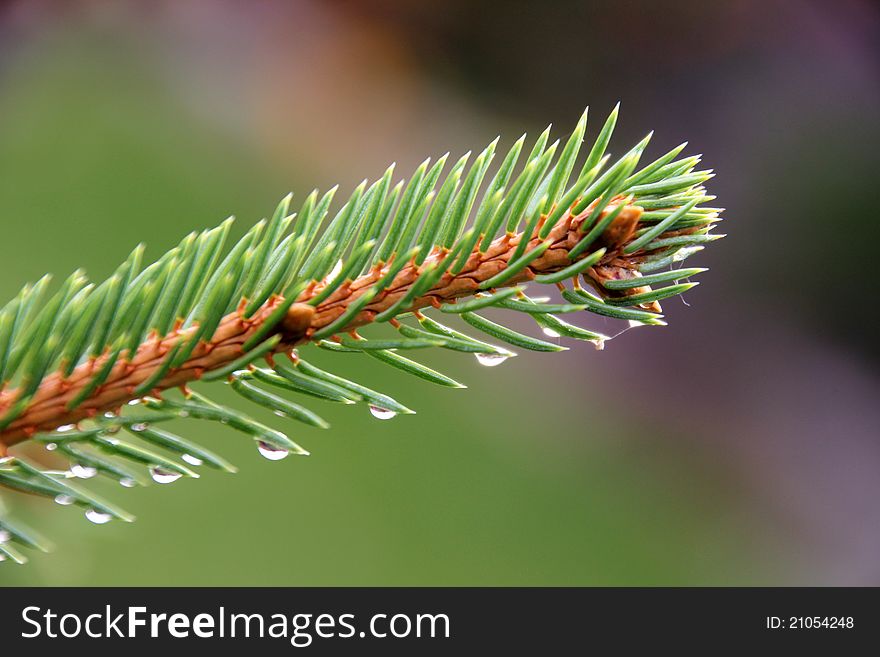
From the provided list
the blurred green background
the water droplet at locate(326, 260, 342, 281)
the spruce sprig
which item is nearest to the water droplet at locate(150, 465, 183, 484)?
the spruce sprig

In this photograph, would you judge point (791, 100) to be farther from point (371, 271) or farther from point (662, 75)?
point (371, 271)

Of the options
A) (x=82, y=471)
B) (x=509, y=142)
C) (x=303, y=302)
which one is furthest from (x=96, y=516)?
(x=509, y=142)

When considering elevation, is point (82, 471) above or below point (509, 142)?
below

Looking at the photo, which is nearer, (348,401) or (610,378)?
(348,401)

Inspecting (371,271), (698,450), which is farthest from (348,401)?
(698,450)

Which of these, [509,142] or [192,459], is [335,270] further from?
[509,142]
